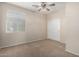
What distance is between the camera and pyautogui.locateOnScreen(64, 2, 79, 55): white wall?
1.63 meters

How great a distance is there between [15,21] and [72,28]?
1.26m

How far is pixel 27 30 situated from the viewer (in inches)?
70.8

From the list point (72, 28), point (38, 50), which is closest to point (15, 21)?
point (38, 50)

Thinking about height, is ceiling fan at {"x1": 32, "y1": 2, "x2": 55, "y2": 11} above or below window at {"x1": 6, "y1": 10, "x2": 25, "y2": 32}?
above

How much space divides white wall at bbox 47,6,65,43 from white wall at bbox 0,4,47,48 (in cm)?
12

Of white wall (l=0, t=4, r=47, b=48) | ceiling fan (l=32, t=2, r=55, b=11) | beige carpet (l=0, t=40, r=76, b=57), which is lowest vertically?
beige carpet (l=0, t=40, r=76, b=57)

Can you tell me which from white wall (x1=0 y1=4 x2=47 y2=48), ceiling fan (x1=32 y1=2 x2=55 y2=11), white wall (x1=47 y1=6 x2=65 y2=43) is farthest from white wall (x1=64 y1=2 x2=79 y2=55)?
white wall (x1=0 y1=4 x2=47 y2=48)

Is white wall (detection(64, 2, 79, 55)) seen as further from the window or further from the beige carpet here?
the window

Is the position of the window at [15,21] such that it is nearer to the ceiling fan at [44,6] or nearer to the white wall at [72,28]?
the ceiling fan at [44,6]

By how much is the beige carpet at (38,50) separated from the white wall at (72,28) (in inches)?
6.1

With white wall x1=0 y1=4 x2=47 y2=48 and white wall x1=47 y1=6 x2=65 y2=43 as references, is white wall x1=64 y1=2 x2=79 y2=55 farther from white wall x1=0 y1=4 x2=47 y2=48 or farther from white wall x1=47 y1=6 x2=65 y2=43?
white wall x1=0 y1=4 x2=47 y2=48

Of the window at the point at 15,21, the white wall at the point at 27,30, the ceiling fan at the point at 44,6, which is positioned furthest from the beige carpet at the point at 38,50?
the ceiling fan at the point at 44,6

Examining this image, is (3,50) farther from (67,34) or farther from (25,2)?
(67,34)

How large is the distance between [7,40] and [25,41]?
15.5 inches
